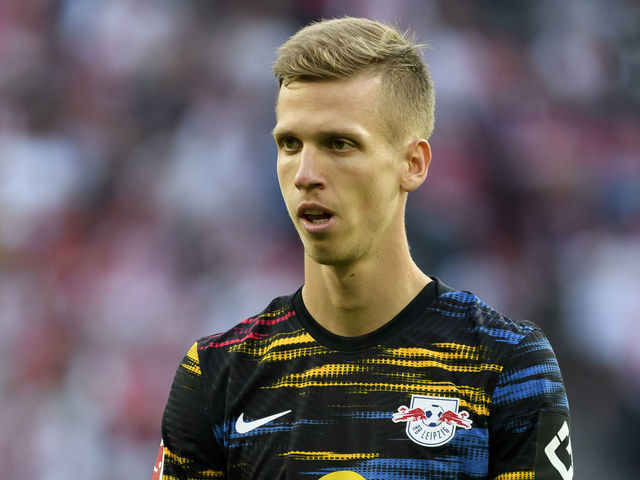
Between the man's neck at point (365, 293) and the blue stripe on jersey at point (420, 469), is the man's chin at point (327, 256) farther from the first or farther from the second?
the blue stripe on jersey at point (420, 469)

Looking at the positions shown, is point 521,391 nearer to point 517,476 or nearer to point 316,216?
point 517,476

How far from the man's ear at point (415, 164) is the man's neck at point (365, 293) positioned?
208 mm

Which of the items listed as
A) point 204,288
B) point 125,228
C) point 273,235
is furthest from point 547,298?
point 125,228

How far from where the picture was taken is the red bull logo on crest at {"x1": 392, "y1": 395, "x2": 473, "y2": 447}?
2352 mm

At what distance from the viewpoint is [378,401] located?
2447mm

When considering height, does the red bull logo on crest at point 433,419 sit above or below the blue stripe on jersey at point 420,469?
above

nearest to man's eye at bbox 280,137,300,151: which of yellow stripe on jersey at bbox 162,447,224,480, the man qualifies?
the man

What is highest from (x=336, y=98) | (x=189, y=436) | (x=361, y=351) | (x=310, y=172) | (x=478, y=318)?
(x=336, y=98)

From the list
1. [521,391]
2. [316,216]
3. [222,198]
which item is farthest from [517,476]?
[222,198]

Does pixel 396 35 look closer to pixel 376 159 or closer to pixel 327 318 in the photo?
pixel 376 159

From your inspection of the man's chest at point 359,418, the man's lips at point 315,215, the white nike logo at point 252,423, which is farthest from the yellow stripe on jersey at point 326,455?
the man's lips at point 315,215

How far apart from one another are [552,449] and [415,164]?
2.82ft

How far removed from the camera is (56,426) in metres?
6.77

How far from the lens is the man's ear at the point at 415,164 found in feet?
8.32
